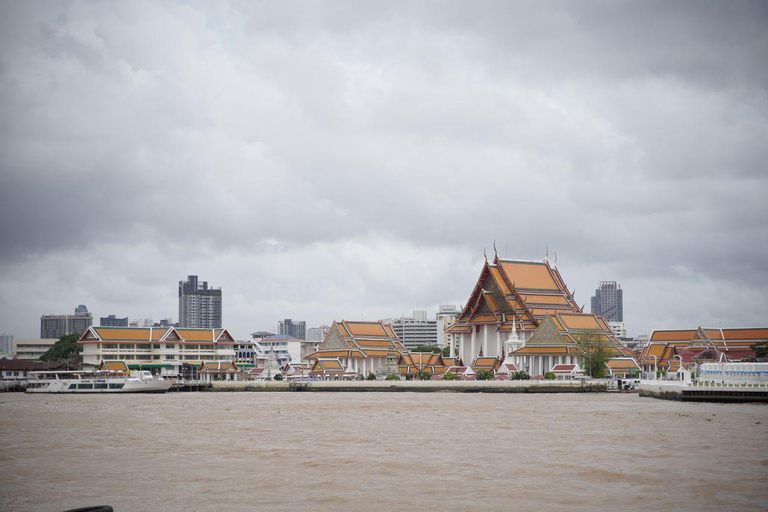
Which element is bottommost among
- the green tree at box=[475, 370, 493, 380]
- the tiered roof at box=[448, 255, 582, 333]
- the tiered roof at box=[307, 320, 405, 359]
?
the green tree at box=[475, 370, 493, 380]

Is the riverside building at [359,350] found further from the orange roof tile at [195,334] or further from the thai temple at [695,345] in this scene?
the thai temple at [695,345]

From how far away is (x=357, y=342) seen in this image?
105562 mm

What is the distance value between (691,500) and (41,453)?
71.5 ft

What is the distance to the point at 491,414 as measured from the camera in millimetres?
45562

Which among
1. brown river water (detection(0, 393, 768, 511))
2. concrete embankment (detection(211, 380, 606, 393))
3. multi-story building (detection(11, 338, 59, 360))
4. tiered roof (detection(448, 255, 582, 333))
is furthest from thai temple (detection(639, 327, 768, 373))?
multi-story building (detection(11, 338, 59, 360))

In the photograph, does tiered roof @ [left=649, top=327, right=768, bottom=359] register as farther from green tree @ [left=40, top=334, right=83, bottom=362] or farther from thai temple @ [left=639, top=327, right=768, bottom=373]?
green tree @ [left=40, top=334, right=83, bottom=362]

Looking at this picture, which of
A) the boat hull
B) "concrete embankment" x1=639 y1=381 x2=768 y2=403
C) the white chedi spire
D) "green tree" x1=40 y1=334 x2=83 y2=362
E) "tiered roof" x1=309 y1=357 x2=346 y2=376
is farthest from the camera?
"green tree" x1=40 y1=334 x2=83 y2=362

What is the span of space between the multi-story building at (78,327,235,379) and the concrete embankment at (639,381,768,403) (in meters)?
62.5

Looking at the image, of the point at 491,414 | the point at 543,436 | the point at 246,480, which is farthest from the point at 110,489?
the point at 491,414

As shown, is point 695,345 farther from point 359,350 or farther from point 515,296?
point 359,350

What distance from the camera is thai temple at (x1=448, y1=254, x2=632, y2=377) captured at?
295ft

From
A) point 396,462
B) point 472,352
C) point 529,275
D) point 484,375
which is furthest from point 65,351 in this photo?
point 396,462

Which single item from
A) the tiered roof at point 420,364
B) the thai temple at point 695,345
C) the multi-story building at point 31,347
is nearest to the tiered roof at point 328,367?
the tiered roof at point 420,364

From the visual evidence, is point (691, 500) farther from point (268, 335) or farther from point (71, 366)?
point (268, 335)
